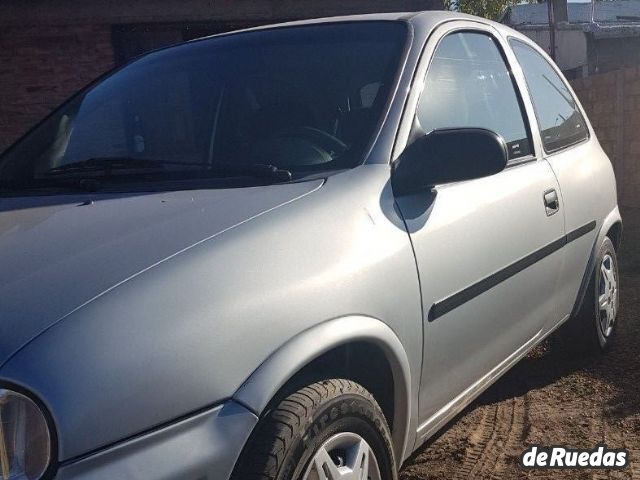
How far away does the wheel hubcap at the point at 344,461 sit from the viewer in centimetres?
190

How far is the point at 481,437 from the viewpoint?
10.9 ft

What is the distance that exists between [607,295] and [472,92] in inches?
69.2

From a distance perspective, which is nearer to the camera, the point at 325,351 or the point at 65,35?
the point at 325,351

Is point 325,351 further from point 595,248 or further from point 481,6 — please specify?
point 481,6

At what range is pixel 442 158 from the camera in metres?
2.39

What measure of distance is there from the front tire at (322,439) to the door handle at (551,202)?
5.06ft

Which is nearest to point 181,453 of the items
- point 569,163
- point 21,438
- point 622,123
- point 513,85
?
point 21,438

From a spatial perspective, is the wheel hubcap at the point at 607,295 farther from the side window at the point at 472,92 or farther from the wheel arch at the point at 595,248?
the side window at the point at 472,92

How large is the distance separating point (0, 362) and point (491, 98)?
2.47m

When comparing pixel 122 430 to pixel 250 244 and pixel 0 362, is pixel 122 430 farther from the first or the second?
pixel 250 244

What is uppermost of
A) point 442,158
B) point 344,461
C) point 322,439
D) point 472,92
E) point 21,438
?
point 472,92

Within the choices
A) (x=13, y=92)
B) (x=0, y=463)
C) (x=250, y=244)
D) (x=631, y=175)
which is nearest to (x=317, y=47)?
(x=250, y=244)

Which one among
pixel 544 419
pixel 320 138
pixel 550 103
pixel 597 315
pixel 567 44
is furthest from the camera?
pixel 567 44

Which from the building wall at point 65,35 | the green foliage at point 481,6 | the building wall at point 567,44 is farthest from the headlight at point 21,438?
the building wall at point 567,44
